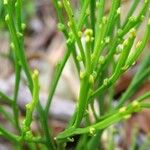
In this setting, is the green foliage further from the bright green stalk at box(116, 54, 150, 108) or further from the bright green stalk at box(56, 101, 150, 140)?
the bright green stalk at box(116, 54, 150, 108)

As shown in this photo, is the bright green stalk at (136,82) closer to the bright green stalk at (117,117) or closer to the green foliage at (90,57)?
the green foliage at (90,57)

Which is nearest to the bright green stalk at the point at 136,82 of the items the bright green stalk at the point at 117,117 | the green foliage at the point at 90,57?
the green foliage at the point at 90,57

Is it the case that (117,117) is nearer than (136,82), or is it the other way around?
(117,117)

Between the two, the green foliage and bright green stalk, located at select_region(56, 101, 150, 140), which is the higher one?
the green foliage

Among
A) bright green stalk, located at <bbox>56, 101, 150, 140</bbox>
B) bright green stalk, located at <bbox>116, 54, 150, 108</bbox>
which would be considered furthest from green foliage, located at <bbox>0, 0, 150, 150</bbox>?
bright green stalk, located at <bbox>116, 54, 150, 108</bbox>

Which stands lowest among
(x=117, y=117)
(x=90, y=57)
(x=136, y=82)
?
(x=117, y=117)

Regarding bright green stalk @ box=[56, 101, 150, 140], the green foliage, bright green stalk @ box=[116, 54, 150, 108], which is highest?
bright green stalk @ box=[116, 54, 150, 108]

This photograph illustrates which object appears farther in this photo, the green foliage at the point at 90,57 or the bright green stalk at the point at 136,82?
the bright green stalk at the point at 136,82

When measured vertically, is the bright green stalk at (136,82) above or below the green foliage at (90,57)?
above

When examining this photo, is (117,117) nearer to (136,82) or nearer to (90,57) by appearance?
(90,57)

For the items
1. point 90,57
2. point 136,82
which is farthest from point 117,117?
point 136,82

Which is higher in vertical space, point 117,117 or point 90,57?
point 90,57
